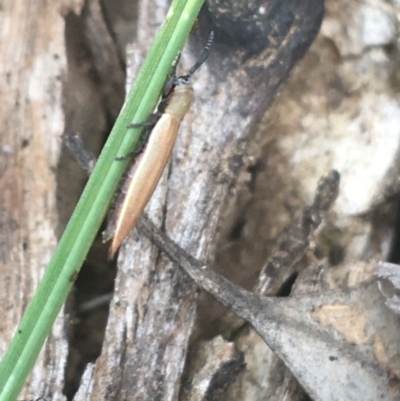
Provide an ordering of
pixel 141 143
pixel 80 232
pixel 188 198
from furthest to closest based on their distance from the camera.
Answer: pixel 188 198, pixel 141 143, pixel 80 232

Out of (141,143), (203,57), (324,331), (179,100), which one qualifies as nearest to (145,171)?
(141,143)

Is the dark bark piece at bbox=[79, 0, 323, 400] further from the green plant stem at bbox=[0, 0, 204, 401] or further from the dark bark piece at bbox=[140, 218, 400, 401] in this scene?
the green plant stem at bbox=[0, 0, 204, 401]

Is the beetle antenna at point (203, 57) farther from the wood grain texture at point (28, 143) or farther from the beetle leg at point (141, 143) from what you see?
the wood grain texture at point (28, 143)

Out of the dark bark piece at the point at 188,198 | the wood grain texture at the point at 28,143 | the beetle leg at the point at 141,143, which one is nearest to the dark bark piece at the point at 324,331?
the dark bark piece at the point at 188,198

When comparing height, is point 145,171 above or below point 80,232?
above

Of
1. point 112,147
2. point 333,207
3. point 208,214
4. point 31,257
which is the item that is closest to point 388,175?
point 333,207

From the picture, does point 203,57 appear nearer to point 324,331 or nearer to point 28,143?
point 28,143

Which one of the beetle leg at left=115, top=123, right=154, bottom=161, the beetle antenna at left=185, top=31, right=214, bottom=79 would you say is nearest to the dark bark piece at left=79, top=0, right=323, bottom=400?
the beetle antenna at left=185, top=31, right=214, bottom=79

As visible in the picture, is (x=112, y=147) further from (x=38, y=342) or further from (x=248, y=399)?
(x=248, y=399)
